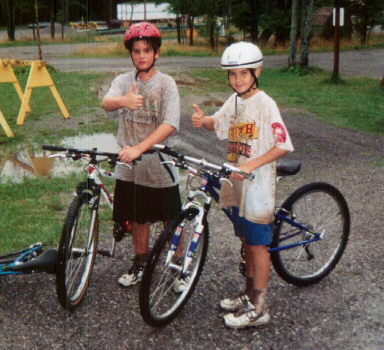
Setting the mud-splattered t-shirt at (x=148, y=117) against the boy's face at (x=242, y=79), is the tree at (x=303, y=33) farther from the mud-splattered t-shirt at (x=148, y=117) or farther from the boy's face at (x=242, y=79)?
the boy's face at (x=242, y=79)

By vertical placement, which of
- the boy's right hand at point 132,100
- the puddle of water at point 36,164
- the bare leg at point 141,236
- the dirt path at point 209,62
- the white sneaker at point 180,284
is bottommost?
the puddle of water at point 36,164

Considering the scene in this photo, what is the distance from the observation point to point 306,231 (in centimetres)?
420

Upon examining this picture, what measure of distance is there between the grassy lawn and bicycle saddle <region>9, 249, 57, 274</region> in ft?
3.58

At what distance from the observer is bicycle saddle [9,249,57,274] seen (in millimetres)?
3891

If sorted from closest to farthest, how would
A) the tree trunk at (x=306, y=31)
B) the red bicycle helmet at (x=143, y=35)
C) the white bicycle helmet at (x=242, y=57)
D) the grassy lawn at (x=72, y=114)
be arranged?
the white bicycle helmet at (x=242, y=57) → the red bicycle helmet at (x=143, y=35) → the grassy lawn at (x=72, y=114) → the tree trunk at (x=306, y=31)

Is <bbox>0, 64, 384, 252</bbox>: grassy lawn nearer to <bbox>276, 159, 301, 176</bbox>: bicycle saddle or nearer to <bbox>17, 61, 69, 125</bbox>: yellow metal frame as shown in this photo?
<bbox>17, 61, 69, 125</bbox>: yellow metal frame

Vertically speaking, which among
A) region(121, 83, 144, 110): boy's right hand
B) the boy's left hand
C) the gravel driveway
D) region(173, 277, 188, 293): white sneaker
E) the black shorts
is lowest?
the gravel driveway

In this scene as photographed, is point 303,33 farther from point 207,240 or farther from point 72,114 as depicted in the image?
point 207,240

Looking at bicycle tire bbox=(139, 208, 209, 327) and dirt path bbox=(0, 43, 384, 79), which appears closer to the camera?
bicycle tire bbox=(139, 208, 209, 327)

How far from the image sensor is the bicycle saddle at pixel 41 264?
153 inches

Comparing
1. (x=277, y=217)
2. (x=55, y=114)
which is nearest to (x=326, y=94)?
(x=55, y=114)

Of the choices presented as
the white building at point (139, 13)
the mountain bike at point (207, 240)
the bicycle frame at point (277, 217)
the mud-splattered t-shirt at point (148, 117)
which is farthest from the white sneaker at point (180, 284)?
the white building at point (139, 13)

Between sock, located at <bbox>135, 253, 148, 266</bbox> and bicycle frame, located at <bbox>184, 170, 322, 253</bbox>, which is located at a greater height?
bicycle frame, located at <bbox>184, 170, 322, 253</bbox>

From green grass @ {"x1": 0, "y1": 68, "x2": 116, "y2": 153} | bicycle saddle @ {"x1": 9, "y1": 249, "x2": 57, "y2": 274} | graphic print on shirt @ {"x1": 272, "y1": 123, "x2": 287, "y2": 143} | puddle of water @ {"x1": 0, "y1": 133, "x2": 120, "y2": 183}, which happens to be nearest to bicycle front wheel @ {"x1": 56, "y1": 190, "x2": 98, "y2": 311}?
bicycle saddle @ {"x1": 9, "y1": 249, "x2": 57, "y2": 274}
